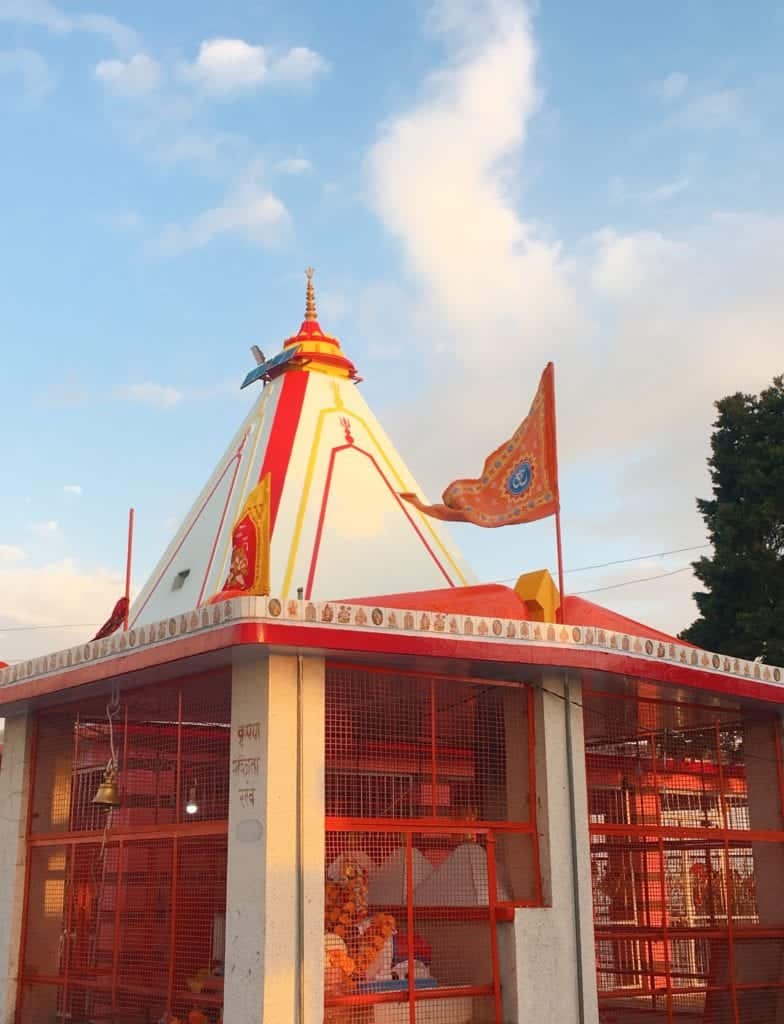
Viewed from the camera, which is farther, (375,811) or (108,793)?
(375,811)

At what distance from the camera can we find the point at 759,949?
12.4 m

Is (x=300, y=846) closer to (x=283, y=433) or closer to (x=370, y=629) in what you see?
(x=370, y=629)

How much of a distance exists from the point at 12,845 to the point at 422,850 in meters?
4.36

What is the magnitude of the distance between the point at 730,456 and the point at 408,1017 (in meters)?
15.3

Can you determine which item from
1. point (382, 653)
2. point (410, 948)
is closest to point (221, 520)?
point (382, 653)

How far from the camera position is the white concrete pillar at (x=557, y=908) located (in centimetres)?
991

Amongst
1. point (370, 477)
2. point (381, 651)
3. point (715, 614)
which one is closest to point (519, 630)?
point (381, 651)

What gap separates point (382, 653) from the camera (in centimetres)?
961

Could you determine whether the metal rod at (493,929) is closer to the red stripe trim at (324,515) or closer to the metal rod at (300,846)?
the metal rod at (300,846)

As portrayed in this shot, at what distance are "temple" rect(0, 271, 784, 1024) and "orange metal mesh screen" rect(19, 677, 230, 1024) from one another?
0.14 ft

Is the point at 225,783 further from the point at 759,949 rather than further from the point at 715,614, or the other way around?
the point at 715,614

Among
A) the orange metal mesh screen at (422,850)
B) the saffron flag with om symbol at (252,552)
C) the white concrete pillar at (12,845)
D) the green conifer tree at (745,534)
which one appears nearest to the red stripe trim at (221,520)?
the white concrete pillar at (12,845)

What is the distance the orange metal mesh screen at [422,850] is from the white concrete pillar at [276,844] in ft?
1.37

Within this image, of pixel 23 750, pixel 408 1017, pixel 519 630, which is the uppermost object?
pixel 519 630
